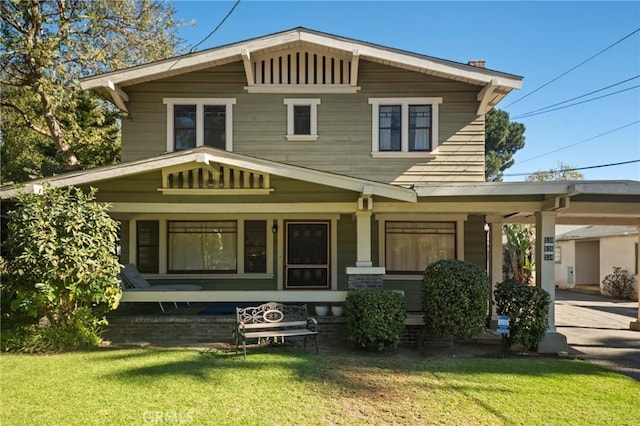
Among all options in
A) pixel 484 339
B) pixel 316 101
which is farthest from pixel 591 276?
pixel 316 101

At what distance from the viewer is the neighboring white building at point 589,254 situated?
20875 millimetres

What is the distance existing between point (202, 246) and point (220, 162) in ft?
12.5

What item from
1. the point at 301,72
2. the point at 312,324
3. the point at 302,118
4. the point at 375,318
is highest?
the point at 301,72

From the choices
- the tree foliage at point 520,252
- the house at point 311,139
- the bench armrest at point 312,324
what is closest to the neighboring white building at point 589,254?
the tree foliage at point 520,252

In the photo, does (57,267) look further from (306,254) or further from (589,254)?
(589,254)

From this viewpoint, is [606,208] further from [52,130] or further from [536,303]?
[52,130]

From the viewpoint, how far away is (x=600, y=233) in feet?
72.4

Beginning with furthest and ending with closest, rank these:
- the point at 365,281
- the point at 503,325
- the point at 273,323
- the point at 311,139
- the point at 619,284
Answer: the point at 619,284 < the point at 311,139 < the point at 365,281 < the point at 503,325 < the point at 273,323

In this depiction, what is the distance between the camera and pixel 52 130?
15117mm

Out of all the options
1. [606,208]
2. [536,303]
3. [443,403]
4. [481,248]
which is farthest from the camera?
[481,248]

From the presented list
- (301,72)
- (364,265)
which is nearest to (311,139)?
(301,72)

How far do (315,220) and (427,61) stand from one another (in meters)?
4.47

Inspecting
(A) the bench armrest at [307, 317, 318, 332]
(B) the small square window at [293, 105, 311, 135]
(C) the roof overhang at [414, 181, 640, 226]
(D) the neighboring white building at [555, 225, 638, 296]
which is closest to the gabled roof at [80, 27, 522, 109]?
(B) the small square window at [293, 105, 311, 135]

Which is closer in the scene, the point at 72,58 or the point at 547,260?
the point at 547,260
